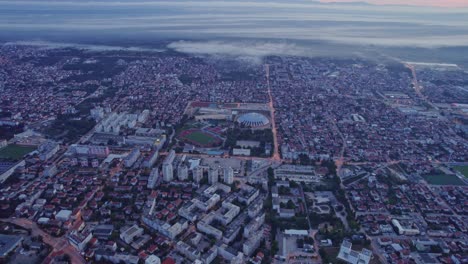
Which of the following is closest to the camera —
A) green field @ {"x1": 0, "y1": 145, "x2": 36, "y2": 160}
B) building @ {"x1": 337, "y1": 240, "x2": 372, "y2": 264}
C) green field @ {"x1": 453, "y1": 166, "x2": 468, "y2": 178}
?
building @ {"x1": 337, "y1": 240, "x2": 372, "y2": 264}

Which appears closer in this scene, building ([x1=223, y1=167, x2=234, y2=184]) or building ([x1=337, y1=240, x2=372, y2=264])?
building ([x1=337, y1=240, x2=372, y2=264])

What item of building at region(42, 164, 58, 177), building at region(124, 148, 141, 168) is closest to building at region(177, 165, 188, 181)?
A: building at region(124, 148, 141, 168)

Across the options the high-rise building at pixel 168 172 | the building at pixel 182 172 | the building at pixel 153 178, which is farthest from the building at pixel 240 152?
the building at pixel 153 178

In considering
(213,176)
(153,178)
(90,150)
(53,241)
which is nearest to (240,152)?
(213,176)

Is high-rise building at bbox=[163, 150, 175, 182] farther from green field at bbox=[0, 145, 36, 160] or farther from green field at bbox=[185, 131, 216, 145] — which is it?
green field at bbox=[0, 145, 36, 160]

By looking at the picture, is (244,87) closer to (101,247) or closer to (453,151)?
(453,151)

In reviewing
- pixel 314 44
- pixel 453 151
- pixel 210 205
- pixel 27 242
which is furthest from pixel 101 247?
pixel 314 44

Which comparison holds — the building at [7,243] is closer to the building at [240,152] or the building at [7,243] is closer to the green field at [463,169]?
the building at [240,152]
